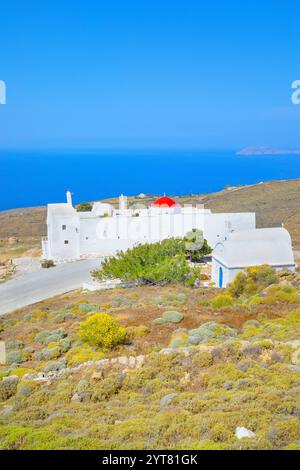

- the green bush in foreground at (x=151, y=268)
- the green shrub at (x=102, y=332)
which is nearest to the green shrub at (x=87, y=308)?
the green shrub at (x=102, y=332)

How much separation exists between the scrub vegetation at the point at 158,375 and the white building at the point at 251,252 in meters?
3.15

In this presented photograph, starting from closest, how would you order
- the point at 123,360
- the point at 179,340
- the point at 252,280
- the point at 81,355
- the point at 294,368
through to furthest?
the point at 294,368, the point at 123,360, the point at 81,355, the point at 179,340, the point at 252,280

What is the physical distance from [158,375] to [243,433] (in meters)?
3.67

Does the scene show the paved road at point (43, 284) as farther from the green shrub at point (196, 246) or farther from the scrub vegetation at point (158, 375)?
the green shrub at point (196, 246)

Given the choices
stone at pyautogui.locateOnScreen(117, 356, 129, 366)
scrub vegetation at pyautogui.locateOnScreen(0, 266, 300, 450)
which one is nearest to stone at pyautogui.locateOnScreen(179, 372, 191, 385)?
scrub vegetation at pyautogui.locateOnScreen(0, 266, 300, 450)

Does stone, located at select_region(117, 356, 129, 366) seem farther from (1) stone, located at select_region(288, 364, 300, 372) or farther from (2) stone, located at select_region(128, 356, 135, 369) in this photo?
(1) stone, located at select_region(288, 364, 300, 372)

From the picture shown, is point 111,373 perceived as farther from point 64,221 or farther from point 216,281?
point 64,221

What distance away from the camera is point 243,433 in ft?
24.4

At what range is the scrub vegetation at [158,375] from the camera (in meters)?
7.69

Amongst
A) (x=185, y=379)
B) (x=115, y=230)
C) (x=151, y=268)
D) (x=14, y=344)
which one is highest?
(x=115, y=230)

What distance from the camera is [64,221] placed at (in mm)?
33406

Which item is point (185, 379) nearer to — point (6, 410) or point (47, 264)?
point (6, 410)

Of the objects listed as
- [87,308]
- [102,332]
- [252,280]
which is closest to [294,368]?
[102,332]
